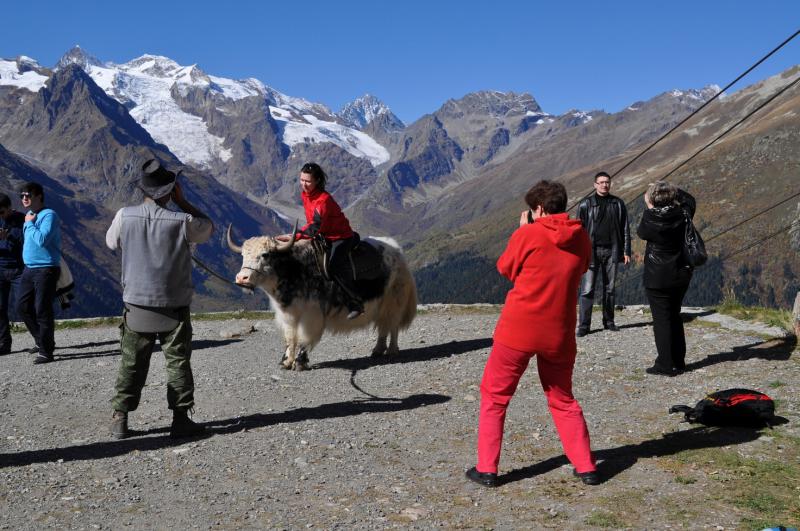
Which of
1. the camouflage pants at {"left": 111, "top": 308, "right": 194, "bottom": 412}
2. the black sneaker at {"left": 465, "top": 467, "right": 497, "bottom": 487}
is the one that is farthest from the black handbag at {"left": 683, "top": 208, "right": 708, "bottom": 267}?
the camouflage pants at {"left": 111, "top": 308, "right": 194, "bottom": 412}

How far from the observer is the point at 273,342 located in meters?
14.9

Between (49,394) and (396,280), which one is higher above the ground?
(396,280)

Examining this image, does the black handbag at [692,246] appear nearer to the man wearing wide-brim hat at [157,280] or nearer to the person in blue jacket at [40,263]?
the man wearing wide-brim hat at [157,280]

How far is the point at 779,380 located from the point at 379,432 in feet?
18.0

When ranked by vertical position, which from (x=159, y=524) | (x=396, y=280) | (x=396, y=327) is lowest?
(x=159, y=524)

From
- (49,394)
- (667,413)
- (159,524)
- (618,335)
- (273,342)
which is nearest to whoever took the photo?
(159,524)

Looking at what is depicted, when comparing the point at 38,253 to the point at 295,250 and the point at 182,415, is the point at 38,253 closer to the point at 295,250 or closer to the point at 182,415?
the point at 295,250

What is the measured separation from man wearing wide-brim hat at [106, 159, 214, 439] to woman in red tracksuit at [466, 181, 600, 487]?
3337mm

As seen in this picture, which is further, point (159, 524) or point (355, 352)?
point (355, 352)

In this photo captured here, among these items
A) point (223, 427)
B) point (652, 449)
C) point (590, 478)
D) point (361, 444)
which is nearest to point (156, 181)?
point (223, 427)

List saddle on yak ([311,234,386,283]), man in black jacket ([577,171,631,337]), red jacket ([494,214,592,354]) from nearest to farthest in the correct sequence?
red jacket ([494,214,592,354])
saddle on yak ([311,234,386,283])
man in black jacket ([577,171,631,337])

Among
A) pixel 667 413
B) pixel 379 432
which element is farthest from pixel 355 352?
pixel 667 413

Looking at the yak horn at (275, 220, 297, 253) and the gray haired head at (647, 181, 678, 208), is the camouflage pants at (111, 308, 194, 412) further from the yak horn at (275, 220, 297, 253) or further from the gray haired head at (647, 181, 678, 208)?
the gray haired head at (647, 181, 678, 208)

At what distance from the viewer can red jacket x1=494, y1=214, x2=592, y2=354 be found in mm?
6188
